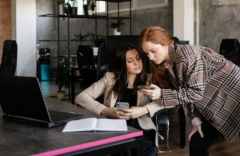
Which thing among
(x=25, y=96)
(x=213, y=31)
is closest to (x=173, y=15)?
(x=213, y=31)

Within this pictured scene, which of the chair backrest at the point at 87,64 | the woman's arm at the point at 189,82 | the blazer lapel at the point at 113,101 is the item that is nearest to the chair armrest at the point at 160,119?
the blazer lapel at the point at 113,101

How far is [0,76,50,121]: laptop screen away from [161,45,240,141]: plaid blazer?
67 cm

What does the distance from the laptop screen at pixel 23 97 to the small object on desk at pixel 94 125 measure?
0.12 meters

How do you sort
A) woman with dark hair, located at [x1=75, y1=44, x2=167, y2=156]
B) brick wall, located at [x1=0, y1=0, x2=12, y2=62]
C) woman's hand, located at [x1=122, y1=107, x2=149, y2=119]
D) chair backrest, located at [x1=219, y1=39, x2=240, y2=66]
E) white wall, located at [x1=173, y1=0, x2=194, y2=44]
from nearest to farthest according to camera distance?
woman's hand, located at [x1=122, y1=107, x2=149, y2=119] → woman with dark hair, located at [x1=75, y1=44, x2=167, y2=156] → chair backrest, located at [x1=219, y1=39, x2=240, y2=66] → white wall, located at [x1=173, y1=0, x2=194, y2=44] → brick wall, located at [x1=0, y1=0, x2=12, y2=62]

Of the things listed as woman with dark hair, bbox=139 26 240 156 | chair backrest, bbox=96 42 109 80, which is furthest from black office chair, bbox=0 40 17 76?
woman with dark hair, bbox=139 26 240 156

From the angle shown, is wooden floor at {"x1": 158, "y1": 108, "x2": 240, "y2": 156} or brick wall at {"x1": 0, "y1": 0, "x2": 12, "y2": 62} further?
brick wall at {"x1": 0, "y1": 0, "x2": 12, "y2": 62}

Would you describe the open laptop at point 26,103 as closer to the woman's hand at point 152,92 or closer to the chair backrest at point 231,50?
the woman's hand at point 152,92

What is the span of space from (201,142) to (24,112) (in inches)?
39.8

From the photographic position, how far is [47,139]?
4.56 feet

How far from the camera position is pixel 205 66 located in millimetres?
1938

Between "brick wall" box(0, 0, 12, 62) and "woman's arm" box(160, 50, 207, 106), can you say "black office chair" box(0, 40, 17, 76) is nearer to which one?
"woman's arm" box(160, 50, 207, 106)

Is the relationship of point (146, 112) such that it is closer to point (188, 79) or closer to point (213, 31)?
point (188, 79)

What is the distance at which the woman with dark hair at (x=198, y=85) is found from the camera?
1.91 metres

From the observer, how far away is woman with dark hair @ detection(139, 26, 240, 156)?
191cm
